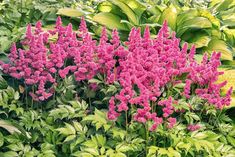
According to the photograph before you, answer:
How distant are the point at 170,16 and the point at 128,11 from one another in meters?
0.43

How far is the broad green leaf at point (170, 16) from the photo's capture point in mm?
4539

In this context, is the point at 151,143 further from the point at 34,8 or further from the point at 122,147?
the point at 34,8

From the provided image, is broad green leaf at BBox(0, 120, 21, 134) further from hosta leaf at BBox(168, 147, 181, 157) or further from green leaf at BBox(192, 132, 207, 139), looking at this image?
green leaf at BBox(192, 132, 207, 139)

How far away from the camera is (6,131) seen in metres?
3.15

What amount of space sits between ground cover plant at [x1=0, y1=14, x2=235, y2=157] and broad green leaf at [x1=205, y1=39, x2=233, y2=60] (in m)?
1.18

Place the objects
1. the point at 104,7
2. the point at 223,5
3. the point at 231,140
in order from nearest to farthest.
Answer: the point at 231,140, the point at 104,7, the point at 223,5

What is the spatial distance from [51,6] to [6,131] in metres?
1.92

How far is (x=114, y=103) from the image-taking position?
2959mm

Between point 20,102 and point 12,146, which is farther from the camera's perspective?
point 20,102

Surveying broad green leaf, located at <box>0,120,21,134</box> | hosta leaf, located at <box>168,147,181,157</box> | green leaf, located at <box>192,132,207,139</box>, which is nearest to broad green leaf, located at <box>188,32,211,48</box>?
green leaf, located at <box>192,132,207,139</box>

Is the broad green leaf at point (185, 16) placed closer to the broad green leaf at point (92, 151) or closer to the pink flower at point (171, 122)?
the pink flower at point (171, 122)

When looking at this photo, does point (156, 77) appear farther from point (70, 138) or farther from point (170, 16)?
point (170, 16)

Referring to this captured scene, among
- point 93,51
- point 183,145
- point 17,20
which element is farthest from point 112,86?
point 17,20

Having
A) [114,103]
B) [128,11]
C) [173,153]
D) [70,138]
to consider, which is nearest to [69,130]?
[70,138]
